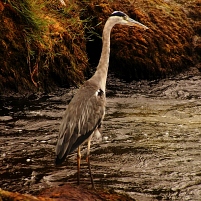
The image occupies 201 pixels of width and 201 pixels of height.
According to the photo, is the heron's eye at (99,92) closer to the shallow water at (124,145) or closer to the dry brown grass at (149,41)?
the shallow water at (124,145)

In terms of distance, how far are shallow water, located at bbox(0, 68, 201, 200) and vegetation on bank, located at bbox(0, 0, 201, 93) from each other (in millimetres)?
415

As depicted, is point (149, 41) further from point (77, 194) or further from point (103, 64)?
point (77, 194)

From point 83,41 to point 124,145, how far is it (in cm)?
335

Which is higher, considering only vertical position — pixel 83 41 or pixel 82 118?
pixel 83 41

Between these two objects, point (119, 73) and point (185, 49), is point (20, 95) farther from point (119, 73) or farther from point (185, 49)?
point (185, 49)

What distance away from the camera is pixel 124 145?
235 inches

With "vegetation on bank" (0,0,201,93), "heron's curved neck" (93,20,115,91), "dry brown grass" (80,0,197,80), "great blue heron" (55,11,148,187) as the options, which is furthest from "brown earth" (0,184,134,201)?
"dry brown grass" (80,0,197,80)

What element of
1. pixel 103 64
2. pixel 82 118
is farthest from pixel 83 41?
pixel 82 118

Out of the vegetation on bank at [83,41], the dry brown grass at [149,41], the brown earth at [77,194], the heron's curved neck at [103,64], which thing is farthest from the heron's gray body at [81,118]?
the dry brown grass at [149,41]

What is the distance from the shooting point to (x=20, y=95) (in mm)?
7496

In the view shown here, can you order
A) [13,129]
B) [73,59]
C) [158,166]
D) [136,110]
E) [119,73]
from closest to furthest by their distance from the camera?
[158,166]
[13,129]
[136,110]
[73,59]
[119,73]

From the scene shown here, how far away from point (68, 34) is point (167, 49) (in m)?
2.20

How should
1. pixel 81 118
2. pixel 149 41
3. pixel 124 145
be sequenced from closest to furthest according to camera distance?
1. pixel 81 118
2. pixel 124 145
3. pixel 149 41

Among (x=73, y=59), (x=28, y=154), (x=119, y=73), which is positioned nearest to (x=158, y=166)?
(x=28, y=154)
